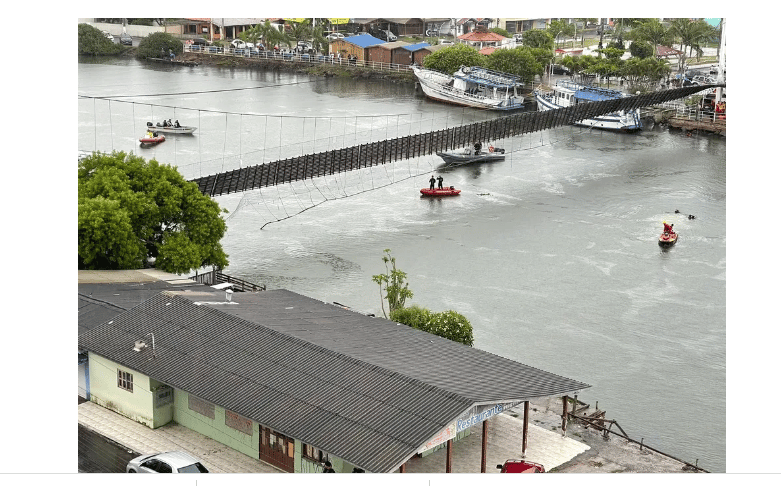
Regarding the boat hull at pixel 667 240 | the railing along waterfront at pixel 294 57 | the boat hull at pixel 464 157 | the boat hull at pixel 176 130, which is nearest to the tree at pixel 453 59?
the railing along waterfront at pixel 294 57

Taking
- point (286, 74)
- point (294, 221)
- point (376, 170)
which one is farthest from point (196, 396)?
point (286, 74)

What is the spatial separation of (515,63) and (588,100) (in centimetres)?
805

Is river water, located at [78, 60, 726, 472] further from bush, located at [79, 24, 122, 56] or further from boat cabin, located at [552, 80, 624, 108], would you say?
bush, located at [79, 24, 122, 56]

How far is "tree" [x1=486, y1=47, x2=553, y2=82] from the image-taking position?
6531cm

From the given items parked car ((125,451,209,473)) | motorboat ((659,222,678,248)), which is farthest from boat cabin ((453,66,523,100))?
parked car ((125,451,209,473))

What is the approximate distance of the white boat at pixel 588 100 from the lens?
55.8 m

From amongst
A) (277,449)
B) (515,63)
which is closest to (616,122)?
(515,63)

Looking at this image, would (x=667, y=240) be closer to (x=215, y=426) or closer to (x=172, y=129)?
(x=215, y=426)

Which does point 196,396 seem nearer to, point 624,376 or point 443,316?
point 443,316

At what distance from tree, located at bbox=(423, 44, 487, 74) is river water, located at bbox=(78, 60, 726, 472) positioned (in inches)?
212

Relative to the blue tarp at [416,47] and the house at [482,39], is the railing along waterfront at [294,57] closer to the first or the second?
the blue tarp at [416,47]

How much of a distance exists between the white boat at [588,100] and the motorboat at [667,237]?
16.6 m

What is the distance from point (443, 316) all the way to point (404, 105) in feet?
122

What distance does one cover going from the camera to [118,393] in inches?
870
